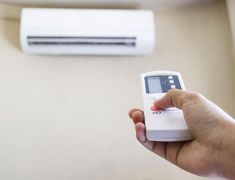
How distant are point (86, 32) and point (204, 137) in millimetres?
645

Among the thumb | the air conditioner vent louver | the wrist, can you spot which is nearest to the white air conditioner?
the air conditioner vent louver

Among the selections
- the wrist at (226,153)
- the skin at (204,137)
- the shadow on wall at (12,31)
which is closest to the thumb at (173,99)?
the skin at (204,137)

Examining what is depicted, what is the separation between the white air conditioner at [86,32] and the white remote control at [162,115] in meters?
0.34

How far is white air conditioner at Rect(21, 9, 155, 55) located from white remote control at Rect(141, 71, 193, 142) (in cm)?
34

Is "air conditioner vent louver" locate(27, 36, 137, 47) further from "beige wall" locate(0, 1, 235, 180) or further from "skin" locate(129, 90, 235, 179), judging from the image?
"skin" locate(129, 90, 235, 179)

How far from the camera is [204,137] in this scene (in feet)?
2.33

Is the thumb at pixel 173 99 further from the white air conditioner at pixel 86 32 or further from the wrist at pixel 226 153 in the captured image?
the white air conditioner at pixel 86 32

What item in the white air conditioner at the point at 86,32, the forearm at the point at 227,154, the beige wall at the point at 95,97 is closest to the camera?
the forearm at the point at 227,154

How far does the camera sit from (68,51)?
47.3 inches

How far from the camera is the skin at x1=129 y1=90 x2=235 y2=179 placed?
67 centimetres

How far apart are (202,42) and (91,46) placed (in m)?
0.46

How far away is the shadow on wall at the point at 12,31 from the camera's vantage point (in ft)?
4.06

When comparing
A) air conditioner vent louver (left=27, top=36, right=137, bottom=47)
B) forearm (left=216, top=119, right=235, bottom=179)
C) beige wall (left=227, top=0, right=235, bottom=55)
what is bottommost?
forearm (left=216, top=119, right=235, bottom=179)

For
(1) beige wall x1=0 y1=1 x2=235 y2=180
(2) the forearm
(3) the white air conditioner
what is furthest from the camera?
(3) the white air conditioner
